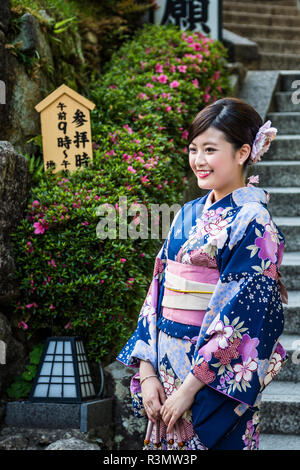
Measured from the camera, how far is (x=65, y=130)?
4.70 meters

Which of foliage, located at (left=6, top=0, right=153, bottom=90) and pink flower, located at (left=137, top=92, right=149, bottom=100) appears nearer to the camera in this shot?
foliage, located at (left=6, top=0, right=153, bottom=90)

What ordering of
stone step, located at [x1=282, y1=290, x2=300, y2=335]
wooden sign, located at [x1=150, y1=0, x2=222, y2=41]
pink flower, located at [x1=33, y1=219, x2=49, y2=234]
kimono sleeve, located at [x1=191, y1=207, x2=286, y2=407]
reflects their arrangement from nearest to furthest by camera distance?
kimono sleeve, located at [x1=191, y1=207, x2=286, y2=407] → pink flower, located at [x1=33, y1=219, x2=49, y2=234] → stone step, located at [x1=282, y1=290, x2=300, y2=335] → wooden sign, located at [x1=150, y1=0, x2=222, y2=41]

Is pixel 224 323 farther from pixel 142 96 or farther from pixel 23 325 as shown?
pixel 142 96

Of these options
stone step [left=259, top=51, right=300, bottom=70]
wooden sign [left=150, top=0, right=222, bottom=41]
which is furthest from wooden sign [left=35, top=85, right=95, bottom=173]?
stone step [left=259, top=51, right=300, bottom=70]

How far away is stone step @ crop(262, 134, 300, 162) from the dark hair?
13.2 ft

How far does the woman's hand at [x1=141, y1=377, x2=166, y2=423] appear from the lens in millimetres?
2418

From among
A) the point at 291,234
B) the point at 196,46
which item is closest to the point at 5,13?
the point at 196,46

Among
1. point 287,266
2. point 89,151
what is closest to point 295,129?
point 287,266

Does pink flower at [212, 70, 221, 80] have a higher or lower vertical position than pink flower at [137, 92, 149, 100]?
higher

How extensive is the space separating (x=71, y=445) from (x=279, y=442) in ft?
4.47

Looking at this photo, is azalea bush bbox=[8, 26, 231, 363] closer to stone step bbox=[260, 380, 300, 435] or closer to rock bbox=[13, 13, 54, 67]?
rock bbox=[13, 13, 54, 67]

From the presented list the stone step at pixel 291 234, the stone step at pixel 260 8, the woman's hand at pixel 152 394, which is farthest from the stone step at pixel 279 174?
the stone step at pixel 260 8

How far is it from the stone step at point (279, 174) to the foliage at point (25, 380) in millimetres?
3035

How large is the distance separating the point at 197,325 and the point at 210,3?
6.57 meters
